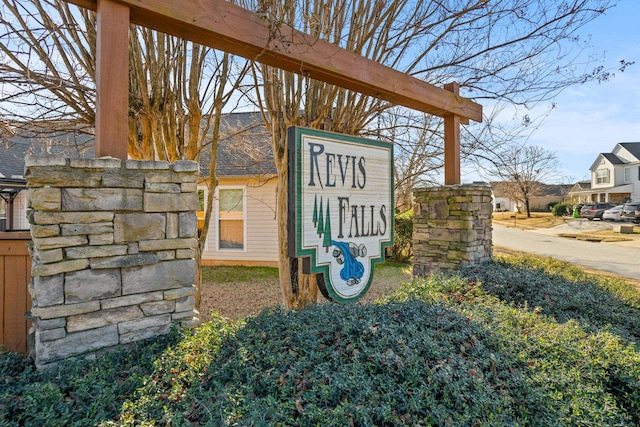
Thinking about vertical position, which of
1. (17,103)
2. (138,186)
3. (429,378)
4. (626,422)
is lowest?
(626,422)

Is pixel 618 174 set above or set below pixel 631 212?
above

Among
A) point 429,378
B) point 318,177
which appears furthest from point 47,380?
point 318,177

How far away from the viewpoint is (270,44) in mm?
2955

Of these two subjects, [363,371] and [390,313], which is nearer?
[363,371]

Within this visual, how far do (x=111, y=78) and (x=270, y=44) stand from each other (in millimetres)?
1255

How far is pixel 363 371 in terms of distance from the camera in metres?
1.95

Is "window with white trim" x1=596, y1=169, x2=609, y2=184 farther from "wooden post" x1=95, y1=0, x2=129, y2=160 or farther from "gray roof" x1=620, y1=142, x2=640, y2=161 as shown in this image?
"wooden post" x1=95, y1=0, x2=129, y2=160

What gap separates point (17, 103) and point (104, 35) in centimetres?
196

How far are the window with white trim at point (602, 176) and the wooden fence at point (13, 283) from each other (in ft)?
145

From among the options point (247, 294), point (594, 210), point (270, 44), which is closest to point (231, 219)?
point (247, 294)

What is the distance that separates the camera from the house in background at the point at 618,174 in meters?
31.7

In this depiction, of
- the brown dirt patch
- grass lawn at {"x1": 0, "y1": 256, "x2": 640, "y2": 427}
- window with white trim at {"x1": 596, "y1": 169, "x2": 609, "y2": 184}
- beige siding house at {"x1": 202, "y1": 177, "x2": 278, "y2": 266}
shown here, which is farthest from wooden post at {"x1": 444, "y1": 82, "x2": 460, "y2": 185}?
window with white trim at {"x1": 596, "y1": 169, "x2": 609, "y2": 184}

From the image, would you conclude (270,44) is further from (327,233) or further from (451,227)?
(451,227)

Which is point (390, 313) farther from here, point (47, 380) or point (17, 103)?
point (17, 103)
